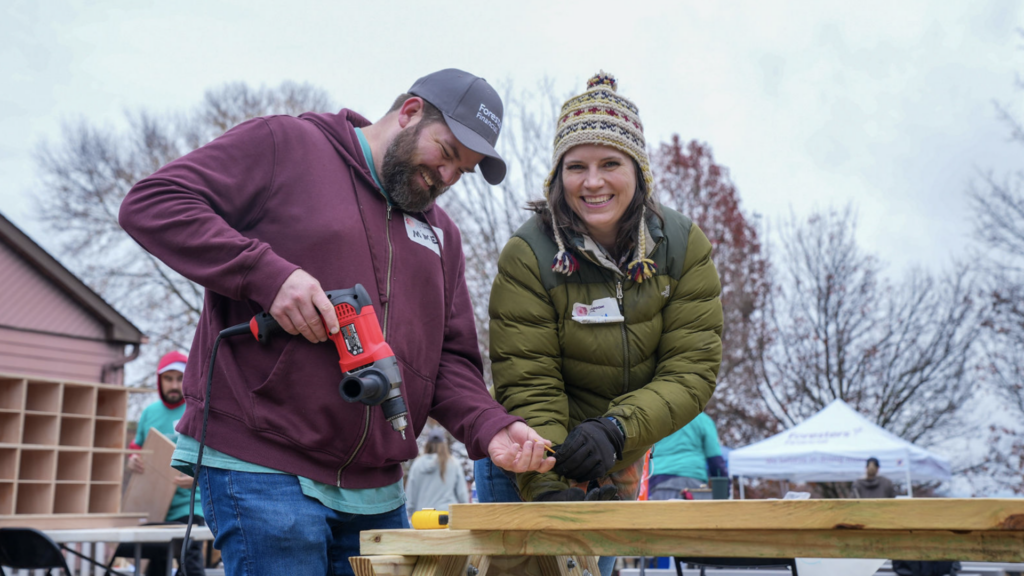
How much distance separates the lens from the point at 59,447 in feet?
18.0

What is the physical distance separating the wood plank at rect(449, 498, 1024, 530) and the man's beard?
0.94 meters

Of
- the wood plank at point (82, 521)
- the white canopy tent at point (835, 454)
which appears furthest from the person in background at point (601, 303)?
the white canopy tent at point (835, 454)

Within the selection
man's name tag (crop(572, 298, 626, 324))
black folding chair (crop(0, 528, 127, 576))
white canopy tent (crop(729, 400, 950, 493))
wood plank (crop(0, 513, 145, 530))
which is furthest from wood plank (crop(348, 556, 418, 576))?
white canopy tent (crop(729, 400, 950, 493))

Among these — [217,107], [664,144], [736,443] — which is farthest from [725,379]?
[217,107]

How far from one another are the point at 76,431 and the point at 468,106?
487cm

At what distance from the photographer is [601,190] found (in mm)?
2355

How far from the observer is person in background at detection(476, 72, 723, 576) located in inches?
89.2

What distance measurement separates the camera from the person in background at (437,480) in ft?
25.7

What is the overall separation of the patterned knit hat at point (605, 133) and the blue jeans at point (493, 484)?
639 millimetres

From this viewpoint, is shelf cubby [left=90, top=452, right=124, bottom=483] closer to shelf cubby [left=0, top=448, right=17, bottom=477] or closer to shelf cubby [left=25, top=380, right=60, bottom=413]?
shelf cubby [left=25, top=380, right=60, bottom=413]

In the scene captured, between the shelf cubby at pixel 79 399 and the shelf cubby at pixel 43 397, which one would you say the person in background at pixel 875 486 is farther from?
the shelf cubby at pixel 43 397

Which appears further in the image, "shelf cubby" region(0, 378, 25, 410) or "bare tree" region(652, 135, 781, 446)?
"bare tree" region(652, 135, 781, 446)

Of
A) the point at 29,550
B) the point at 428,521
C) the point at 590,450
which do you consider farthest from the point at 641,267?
the point at 29,550

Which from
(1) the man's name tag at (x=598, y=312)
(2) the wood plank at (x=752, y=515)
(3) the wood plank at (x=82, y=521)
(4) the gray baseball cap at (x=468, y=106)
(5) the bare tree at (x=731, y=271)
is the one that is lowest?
(3) the wood plank at (x=82, y=521)
